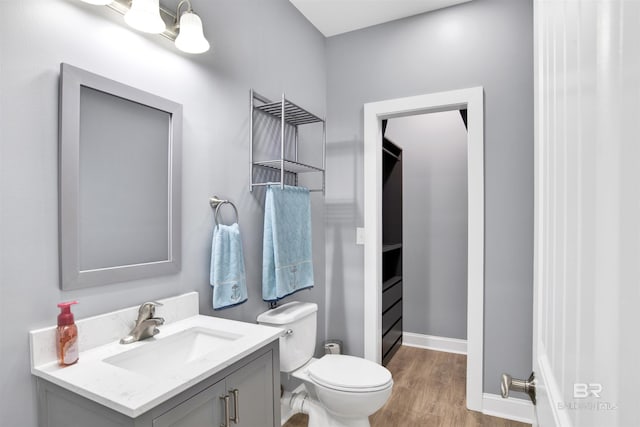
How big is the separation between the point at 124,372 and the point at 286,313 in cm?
104

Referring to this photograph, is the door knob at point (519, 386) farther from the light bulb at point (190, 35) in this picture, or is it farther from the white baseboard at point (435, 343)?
the white baseboard at point (435, 343)

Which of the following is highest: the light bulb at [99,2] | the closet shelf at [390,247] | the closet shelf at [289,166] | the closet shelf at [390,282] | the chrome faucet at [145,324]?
the light bulb at [99,2]

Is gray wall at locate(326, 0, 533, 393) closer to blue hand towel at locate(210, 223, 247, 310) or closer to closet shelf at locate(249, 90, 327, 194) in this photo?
closet shelf at locate(249, 90, 327, 194)

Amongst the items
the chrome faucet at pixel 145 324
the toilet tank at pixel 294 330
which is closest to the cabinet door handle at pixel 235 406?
the chrome faucet at pixel 145 324

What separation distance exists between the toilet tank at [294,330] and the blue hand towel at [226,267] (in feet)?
1.07

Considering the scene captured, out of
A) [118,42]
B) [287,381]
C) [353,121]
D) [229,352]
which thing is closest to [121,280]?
[229,352]

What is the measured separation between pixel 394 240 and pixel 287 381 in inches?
65.9

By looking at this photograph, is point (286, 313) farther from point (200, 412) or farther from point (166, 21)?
point (166, 21)

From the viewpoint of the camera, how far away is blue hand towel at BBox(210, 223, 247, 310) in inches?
60.5

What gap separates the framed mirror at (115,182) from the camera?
1.10 metres

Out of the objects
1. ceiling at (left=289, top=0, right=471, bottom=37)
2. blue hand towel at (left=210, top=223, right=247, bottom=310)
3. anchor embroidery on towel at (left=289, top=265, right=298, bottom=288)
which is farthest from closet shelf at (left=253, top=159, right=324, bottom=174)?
ceiling at (left=289, top=0, right=471, bottom=37)

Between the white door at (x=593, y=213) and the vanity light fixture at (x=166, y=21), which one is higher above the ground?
the vanity light fixture at (x=166, y=21)

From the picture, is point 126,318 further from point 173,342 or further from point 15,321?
point 15,321

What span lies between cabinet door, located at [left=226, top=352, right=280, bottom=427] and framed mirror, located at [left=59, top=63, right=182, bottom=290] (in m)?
0.54
